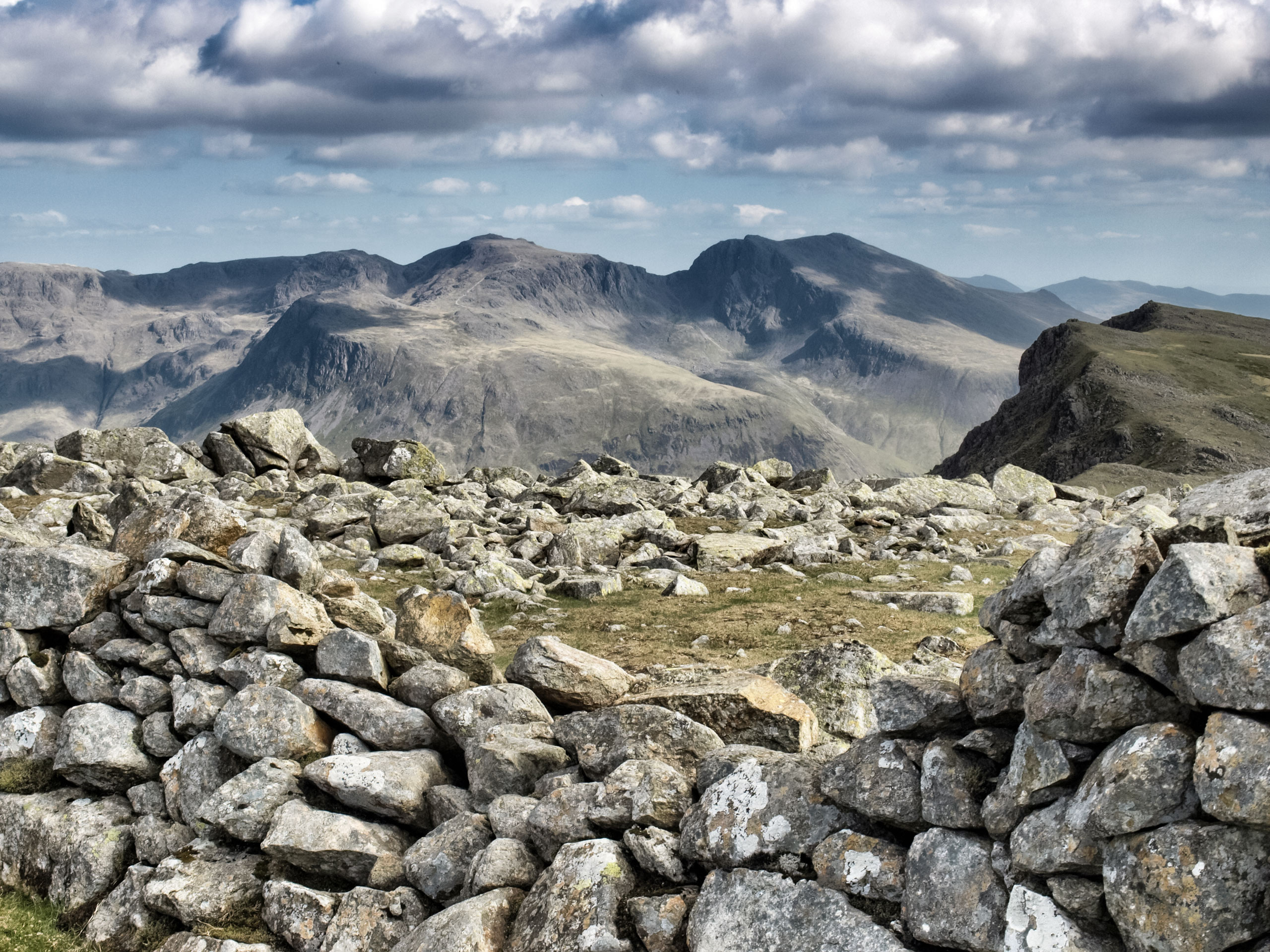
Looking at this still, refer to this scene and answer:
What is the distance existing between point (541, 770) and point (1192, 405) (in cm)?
Answer: 15884

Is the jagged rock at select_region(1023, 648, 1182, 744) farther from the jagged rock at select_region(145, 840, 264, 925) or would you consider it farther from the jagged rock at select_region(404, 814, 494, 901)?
the jagged rock at select_region(145, 840, 264, 925)

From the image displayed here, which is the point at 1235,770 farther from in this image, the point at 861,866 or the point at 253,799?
the point at 253,799

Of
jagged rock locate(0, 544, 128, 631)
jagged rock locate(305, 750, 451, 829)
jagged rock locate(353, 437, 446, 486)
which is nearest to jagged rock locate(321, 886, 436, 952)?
jagged rock locate(305, 750, 451, 829)

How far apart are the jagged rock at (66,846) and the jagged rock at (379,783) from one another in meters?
4.28

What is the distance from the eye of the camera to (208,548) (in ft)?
71.2

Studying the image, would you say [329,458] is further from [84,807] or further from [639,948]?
[639,948]

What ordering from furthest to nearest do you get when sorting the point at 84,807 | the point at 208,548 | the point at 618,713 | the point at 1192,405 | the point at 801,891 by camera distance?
the point at 1192,405 → the point at 208,548 → the point at 84,807 → the point at 618,713 → the point at 801,891

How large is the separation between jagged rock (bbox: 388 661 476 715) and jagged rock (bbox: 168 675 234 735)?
327 centimetres

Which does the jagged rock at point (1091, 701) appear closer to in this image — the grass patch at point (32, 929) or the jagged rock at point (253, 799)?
the jagged rock at point (253, 799)

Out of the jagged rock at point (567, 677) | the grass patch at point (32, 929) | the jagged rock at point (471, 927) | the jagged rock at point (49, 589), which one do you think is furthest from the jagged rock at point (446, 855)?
the jagged rock at point (49, 589)

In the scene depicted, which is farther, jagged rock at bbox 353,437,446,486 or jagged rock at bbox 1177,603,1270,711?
jagged rock at bbox 353,437,446,486

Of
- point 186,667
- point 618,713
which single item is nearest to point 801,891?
point 618,713

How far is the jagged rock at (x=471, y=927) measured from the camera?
12609 mm

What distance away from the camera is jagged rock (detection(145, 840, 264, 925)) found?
15430mm
